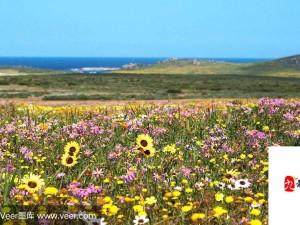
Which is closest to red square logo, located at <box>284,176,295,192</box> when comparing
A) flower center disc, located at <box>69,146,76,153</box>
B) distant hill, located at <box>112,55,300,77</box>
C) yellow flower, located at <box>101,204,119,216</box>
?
yellow flower, located at <box>101,204,119,216</box>

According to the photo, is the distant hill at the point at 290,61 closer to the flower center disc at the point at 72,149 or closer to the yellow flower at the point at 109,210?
the flower center disc at the point at 72,149

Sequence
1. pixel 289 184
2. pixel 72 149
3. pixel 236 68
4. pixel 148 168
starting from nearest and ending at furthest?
pixel 289 184
pixel 72 149
pixel 148 168
pixel 236 68

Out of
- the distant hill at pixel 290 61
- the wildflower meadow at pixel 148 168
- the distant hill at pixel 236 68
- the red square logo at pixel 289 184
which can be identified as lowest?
the distant hill at pixel 236 68

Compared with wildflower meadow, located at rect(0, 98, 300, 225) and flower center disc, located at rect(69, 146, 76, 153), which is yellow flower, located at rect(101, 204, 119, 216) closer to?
wildflower meadow, located at rect(0, 98, 300, 225)

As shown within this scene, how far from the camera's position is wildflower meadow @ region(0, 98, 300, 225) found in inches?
152

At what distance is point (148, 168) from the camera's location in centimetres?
525

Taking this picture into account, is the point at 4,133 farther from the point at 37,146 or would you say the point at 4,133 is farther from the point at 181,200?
the point at 181,200

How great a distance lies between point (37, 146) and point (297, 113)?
15.9 ft

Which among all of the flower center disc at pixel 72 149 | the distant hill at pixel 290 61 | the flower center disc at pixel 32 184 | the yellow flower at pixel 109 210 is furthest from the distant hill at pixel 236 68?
the flower center disc at pixel 32 184

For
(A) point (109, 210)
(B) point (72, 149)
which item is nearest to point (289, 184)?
(A) point (109, 210)

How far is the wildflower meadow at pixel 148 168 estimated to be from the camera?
385cm

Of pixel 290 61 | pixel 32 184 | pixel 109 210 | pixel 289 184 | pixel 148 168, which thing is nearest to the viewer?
pixel 289 184

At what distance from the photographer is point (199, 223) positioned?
3824mm

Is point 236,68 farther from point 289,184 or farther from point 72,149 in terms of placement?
point 289,184
